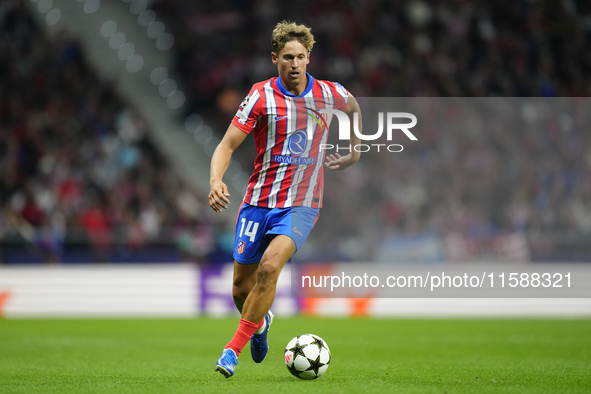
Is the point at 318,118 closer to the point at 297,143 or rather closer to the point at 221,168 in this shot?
the point at 297,143

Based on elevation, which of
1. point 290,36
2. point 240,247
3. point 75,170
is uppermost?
point 75,170

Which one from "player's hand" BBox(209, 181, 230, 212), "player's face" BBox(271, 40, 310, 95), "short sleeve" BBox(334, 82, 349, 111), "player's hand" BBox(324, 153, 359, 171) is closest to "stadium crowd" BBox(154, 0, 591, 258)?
"player's hand" BBox(324, 153, 359, 171)

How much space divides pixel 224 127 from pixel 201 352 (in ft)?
32.7

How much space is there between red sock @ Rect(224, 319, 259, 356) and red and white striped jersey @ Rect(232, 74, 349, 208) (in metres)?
0.85

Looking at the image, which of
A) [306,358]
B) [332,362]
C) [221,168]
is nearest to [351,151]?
[221,168]

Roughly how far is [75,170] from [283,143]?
34.2 feet

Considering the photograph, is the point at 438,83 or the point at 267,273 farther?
the point at 438,83

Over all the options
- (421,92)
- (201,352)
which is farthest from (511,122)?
(201,352)

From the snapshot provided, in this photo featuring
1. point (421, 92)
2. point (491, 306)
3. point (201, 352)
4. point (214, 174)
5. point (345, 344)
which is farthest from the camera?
point (421, 92)

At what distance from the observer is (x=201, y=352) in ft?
25.4

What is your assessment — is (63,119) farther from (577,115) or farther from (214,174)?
(214,174)

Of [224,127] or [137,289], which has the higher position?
[224,127]

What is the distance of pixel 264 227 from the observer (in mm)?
5414

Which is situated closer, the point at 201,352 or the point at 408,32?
the point at 201,352
